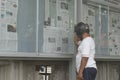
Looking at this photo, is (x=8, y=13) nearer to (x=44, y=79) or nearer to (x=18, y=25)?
(x=18, y=25)

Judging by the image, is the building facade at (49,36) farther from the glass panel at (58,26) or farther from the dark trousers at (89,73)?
the dark trousers at (89,73)

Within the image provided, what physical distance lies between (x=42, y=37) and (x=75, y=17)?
79 centimetres

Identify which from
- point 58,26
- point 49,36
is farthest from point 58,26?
point 49,36

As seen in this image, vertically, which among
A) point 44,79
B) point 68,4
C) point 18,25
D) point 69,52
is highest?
point 68,4

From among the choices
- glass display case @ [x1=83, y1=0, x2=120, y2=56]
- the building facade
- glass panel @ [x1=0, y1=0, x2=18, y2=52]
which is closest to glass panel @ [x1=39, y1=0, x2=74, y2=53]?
the building facade

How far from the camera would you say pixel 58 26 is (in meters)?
6.17

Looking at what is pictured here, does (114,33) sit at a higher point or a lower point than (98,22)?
lower

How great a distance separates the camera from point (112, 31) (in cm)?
759

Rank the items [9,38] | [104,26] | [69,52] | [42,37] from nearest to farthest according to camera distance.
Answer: [9,38], [42,37], [69,52], [104,26]

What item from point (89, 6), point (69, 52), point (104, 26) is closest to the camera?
point (69, 52)

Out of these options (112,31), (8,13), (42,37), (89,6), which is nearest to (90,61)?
(42,37)

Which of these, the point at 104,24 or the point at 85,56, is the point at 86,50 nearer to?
the point at 85,56

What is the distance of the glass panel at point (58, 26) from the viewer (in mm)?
5965

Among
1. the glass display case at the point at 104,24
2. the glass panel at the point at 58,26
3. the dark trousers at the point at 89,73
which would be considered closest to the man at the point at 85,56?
the dark trousers at the point at 89,73
